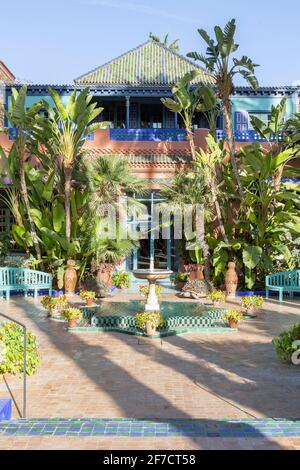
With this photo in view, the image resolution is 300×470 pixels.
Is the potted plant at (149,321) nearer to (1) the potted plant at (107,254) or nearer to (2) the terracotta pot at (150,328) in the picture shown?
(2) the terracotta pot at (150,328)

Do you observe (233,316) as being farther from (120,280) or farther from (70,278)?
(120,280)

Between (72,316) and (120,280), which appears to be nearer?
(72,316)

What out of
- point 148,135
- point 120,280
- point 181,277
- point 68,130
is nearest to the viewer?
point 68,130

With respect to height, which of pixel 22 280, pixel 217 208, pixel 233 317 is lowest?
pixel 233 317

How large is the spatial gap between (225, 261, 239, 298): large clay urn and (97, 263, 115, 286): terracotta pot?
3.55m

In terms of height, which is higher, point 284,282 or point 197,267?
point 197,267

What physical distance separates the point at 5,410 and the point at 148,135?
1481 cm

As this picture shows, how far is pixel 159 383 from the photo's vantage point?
7.58 m

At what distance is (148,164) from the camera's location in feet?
60.5

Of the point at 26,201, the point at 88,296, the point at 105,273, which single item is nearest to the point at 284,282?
the point at 105,273

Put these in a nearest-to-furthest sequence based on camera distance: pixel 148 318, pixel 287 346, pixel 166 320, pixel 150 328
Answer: pixel 287 346 → pixel 148 318 → pixel 150 328 → pixel 166 320

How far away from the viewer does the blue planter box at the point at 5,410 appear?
226 inches

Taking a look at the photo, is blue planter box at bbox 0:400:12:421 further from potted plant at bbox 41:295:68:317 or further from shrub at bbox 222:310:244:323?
potted plant at bbox 41:295:68:317

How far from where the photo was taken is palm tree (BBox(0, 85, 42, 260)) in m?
15.0
